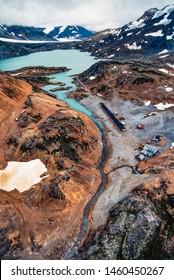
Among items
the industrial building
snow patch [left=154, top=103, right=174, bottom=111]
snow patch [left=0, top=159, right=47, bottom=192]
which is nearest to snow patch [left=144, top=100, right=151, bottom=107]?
snow patch [left=154, top=103, right=174, bottom=111]

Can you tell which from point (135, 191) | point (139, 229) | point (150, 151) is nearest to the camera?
point (139, 229)

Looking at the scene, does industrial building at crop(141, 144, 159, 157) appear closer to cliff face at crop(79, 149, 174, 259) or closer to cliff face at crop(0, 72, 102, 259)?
cliff face at crop(0, 72, 102, 259)

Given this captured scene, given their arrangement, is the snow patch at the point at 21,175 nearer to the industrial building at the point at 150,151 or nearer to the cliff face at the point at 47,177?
the cliff face at the point at 47,177

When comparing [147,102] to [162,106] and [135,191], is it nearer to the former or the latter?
[162,106]

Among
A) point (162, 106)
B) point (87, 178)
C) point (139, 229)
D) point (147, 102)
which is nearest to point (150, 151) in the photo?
point (87, 178)

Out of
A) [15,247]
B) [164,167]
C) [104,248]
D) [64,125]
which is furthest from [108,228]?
[64,125]

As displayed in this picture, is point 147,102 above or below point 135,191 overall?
above
